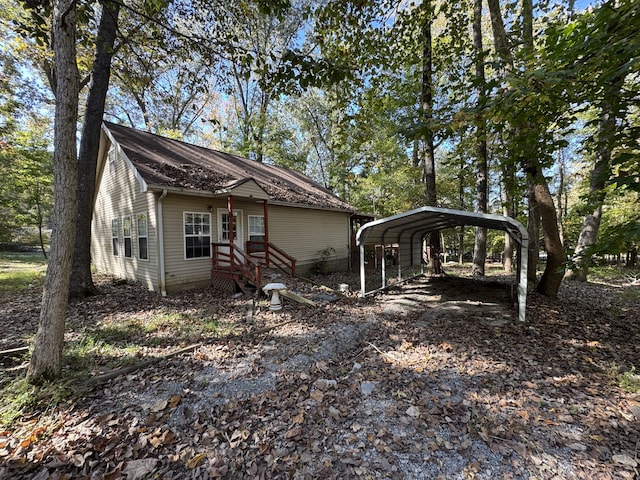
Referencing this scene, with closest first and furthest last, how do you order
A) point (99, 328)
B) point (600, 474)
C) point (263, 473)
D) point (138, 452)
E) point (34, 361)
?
point (600, 474), point (263, 473), point (138, 452), point (34, 361), point (99, 328)

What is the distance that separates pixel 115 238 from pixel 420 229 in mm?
12060

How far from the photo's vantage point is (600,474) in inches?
85.0

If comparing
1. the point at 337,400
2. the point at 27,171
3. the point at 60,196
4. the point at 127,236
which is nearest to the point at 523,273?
the point at 337,400

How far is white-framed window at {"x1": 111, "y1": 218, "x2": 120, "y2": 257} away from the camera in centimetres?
1074

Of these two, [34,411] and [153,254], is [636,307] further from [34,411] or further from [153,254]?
[153,254]

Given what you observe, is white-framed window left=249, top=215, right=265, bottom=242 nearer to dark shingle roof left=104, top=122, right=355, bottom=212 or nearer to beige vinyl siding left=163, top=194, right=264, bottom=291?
dark shingle roof left=104, top=122, right=355, bottom=212

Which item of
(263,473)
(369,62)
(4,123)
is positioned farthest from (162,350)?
(4,123)

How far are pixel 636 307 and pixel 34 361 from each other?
37.5 feet

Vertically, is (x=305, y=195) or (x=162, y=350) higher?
(x=305, y=195)

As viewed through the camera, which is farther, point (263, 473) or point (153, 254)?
point (153, 254)

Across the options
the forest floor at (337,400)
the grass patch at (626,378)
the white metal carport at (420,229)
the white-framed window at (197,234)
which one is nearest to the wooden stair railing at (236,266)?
the white-framed window at (197,234)

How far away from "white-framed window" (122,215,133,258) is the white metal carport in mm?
8166

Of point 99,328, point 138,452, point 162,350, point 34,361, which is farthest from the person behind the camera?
point 99,328

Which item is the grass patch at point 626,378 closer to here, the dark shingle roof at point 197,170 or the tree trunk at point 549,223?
the tree trunk at point 549,223
